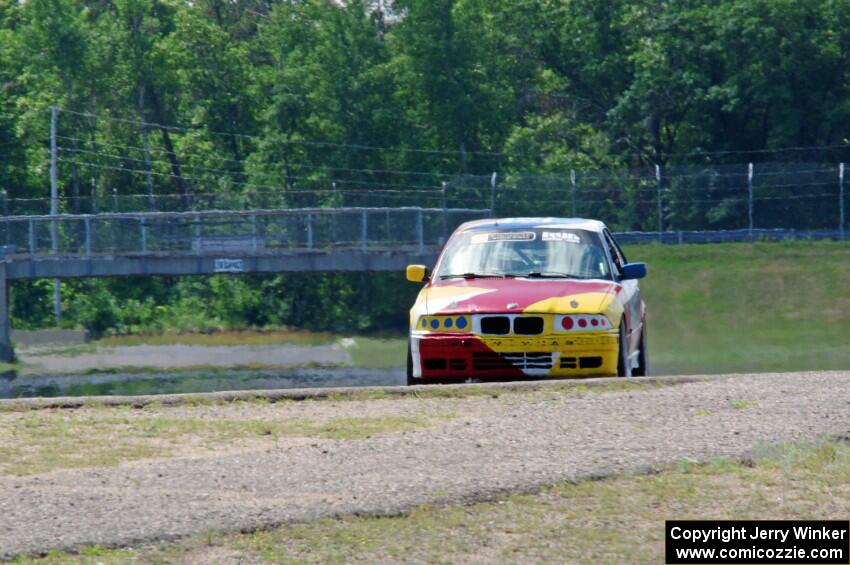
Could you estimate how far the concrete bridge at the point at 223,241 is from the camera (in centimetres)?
3756

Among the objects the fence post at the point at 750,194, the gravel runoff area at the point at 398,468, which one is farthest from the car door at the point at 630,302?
the fence post at the point at 750,194

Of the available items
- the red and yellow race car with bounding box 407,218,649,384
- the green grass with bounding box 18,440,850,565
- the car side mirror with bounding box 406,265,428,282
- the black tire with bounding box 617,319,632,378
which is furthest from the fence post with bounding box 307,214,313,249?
the green grass with bounding box 18,440,850,565

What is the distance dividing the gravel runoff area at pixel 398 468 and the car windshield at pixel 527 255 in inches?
137

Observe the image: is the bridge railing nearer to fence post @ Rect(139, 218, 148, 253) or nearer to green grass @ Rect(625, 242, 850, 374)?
fence post @ Rect(139, 218, 148, 253)

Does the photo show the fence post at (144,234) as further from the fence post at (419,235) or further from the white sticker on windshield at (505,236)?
the white sticker on windshield at (505,236)

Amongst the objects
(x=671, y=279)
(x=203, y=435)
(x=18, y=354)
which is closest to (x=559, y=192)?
(x=671, y=279)

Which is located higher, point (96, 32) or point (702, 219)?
point (96, 32)

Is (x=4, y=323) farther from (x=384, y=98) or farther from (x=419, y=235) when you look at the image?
(x=384, y=98)

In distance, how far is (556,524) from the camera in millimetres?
6512

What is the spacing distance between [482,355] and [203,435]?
153 inches

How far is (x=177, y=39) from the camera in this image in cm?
6594

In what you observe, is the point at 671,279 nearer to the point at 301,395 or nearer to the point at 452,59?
the point at 452,59

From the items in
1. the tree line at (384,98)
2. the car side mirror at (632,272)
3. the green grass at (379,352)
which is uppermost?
the tree line at (384,98)

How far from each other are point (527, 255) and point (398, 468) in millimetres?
6202
